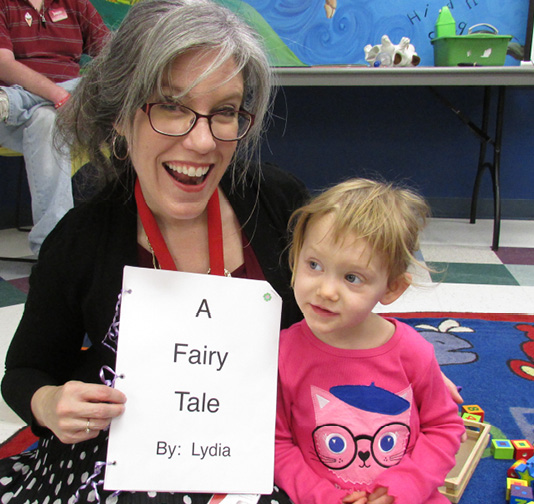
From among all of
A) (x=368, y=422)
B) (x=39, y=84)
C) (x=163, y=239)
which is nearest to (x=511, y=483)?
(x=368, y=422)

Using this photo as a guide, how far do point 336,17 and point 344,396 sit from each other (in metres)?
3.12

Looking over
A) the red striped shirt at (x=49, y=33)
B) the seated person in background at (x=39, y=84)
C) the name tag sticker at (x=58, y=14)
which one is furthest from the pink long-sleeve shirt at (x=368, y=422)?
the name tag sticker at (x=58, y=14)

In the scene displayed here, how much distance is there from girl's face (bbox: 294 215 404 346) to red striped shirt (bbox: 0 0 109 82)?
1955 millimetres

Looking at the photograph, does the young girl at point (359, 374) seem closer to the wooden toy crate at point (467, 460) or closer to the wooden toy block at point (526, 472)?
the wooden toy crate at point (467, 460)

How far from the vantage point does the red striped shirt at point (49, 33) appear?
2.38 metres

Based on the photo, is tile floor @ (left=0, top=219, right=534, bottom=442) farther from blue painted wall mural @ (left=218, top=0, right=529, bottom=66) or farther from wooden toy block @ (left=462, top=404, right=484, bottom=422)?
blue painted wall mural @ (left=218, top=0, right=529, bottom=66)

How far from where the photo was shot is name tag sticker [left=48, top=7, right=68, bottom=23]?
2473 millimetres

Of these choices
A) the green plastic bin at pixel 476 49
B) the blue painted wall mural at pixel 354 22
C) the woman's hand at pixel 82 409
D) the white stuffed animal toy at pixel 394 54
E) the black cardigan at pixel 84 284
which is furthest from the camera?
the blue painted wall mural at pixel 354 22

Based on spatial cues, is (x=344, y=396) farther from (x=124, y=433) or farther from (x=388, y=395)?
(x=124, y=433)

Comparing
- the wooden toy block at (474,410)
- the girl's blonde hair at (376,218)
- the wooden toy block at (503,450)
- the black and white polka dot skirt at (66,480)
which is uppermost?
the girl's blonde hair at (376,218)

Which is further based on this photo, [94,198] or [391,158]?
[391,158]

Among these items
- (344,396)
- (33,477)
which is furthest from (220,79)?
(33,477)

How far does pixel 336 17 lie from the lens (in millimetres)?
3438

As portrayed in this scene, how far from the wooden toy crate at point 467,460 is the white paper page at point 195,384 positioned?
18.7 inches
